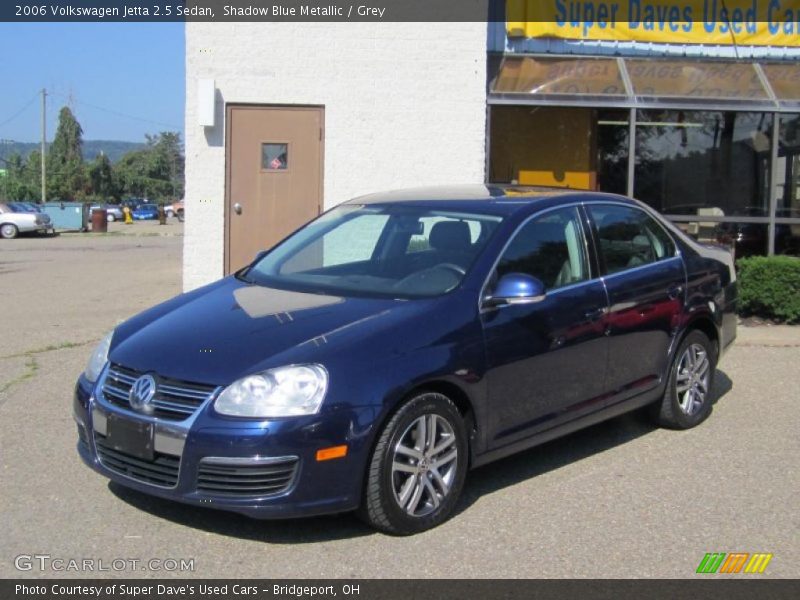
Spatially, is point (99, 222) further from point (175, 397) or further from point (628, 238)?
point (175, 397)

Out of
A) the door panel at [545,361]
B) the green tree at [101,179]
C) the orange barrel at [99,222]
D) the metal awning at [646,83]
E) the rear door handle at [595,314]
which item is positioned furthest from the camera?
the green tree at [101,179]

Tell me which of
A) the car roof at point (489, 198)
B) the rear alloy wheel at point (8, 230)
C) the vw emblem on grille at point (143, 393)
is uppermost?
the car roof at point (489, 198)

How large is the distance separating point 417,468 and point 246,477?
83cm

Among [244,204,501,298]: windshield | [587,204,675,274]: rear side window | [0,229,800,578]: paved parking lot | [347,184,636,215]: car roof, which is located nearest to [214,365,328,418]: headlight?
[0,229,800,578]: paved parking lot

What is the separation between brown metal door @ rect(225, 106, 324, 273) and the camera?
11.2 meters

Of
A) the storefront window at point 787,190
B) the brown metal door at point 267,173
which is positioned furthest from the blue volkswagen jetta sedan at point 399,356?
the storefront window at point 787,190

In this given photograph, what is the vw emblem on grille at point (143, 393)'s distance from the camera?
14.7 ft

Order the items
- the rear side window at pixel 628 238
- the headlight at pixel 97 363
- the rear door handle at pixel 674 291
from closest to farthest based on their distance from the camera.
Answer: the headlight at pixel 97 363, the rear side window at pixel 628 238, the rear door handle at pixel 674 291

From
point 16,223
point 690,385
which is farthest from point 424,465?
point 16,223

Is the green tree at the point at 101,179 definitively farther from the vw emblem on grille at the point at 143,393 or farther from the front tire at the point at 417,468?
the front tire at the point at 417,468

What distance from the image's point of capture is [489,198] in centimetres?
584

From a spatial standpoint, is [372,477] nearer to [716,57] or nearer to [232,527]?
[232,527]

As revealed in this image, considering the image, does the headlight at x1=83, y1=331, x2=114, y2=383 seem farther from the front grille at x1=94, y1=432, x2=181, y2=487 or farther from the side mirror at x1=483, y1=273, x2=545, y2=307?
the side mirror at x1=483, y1=273, x2=545, y2=307

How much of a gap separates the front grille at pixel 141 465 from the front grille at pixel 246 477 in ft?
0.52
